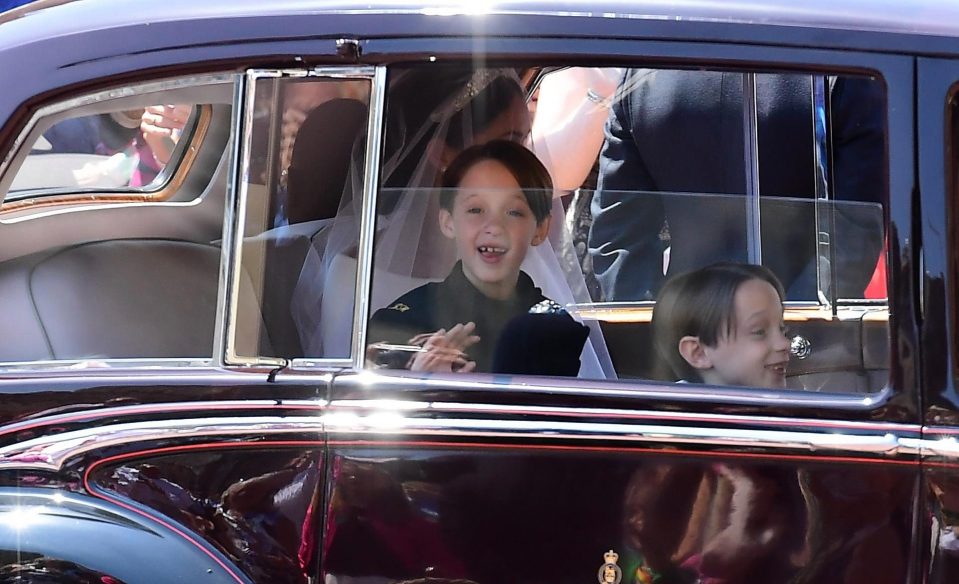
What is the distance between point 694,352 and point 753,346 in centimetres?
11

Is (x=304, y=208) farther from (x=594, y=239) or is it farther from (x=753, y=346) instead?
(x=753, y=346)

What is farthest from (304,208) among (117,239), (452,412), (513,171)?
(117,239)

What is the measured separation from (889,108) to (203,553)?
1311mm

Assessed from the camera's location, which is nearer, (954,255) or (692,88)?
(954,255)

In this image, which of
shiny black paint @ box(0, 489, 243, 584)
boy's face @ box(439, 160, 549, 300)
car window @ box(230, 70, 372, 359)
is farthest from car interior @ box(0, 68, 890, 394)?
shiny black paint @ box(0, 489, 243, 584)

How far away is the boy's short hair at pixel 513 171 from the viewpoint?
6.81 ft

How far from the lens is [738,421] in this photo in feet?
5.31

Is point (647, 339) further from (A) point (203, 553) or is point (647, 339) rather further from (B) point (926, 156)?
(A) point (203, 553)

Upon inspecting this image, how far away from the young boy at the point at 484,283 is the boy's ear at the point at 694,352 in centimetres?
19

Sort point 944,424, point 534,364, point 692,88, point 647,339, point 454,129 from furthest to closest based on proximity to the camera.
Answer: point 692,88 < point 454,129 < point 647,339 < point 534,364 < point 944,424

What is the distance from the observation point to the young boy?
185 cm

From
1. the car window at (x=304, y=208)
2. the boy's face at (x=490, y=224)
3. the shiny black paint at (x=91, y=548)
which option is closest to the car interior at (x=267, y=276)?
the car window at (x=304, y=208)

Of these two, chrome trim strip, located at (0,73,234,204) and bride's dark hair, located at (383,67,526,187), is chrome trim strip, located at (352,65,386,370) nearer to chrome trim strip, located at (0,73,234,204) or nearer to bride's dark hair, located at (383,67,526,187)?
bride's dark hair, located at (383,67,526,187)

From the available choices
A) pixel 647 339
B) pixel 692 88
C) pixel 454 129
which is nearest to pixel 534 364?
pixel 647 339
